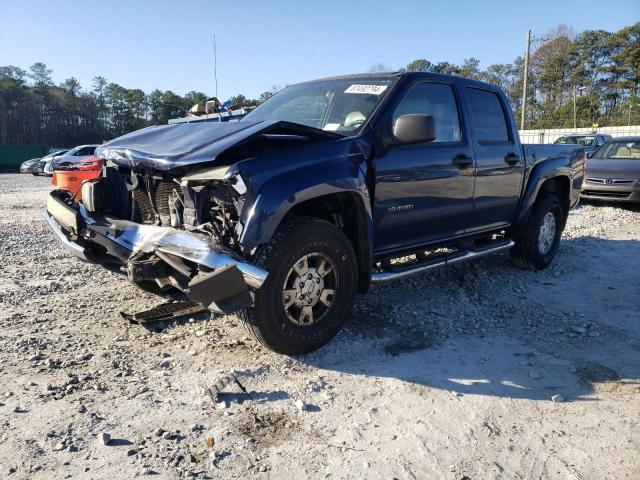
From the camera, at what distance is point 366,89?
4152 mm

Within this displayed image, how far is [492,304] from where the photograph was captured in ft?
15.5

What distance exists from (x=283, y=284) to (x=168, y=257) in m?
0.72

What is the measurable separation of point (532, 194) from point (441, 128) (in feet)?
6.10

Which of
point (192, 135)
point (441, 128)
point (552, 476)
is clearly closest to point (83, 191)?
point (192, 135)

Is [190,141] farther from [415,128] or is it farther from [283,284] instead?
[415,128]

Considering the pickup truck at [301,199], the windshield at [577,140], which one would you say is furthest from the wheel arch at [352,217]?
the windshield at [577,140]

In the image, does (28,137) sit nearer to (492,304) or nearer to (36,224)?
(36,224)

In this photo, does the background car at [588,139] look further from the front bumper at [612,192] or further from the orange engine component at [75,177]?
the orange engine component at [75,177]

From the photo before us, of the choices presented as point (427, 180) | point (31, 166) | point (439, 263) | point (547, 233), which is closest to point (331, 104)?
point (427, 180)

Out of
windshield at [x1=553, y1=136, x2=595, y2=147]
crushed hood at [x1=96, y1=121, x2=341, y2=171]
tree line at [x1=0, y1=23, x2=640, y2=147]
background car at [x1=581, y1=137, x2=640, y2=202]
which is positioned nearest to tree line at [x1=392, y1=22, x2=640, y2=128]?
tree line at [x1=0, y1=23, x2=640, y2=147]

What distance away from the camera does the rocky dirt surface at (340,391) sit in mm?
2396

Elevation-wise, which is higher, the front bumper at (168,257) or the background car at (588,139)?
the background car at (588,139)

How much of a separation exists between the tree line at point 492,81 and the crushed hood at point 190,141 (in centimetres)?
4753

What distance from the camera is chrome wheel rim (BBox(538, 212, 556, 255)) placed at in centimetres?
596
